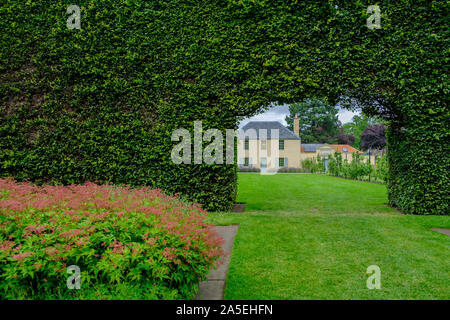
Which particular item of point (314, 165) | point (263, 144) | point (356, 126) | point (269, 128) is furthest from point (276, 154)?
point (356, 126)

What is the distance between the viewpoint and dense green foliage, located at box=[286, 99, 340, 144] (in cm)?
4712

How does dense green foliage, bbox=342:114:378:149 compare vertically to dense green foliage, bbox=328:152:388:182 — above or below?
above

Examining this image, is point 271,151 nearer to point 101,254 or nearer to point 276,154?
point 276,154

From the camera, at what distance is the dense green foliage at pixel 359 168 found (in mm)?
15531

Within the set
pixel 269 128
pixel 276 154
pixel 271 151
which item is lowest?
pixel 276 154

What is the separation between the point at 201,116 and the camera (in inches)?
296

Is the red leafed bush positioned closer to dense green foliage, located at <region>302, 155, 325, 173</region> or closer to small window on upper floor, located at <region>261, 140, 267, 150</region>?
dense green foliage, located at <region>302, 155, 325, 173</region>

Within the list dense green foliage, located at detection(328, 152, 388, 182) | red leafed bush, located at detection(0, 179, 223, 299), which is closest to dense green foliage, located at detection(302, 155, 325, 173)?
dense green foliage, located at detection(328, 152, 388, 182)

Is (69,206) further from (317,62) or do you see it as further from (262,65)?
(317,62)

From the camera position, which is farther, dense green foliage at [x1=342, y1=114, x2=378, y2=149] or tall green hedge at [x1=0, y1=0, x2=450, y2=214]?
dense green foliage at [x1=342, y1=114, x2=378, y2=149]

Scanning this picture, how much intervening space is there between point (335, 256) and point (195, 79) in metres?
5.62

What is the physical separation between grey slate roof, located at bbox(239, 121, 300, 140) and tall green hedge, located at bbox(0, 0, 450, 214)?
26254 millimetres

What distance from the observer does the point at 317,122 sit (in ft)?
158
